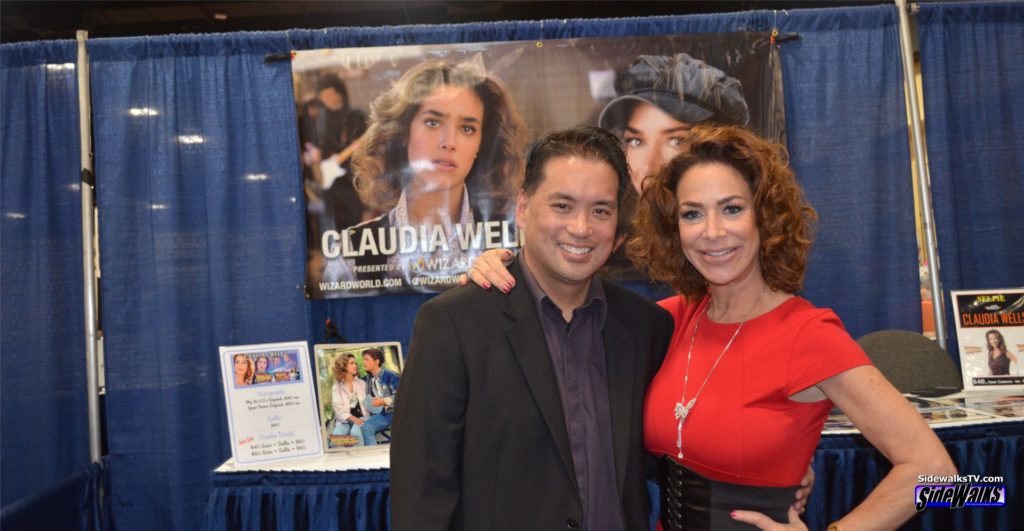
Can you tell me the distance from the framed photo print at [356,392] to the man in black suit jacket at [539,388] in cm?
144

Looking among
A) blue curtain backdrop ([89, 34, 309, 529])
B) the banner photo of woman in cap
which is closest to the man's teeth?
the banner photo of woman in cap

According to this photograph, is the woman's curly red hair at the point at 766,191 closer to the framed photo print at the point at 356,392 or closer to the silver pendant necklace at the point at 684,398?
the silver pendant necklace at the point at 684,398

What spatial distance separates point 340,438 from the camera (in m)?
3.03

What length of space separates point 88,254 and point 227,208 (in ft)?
2.42

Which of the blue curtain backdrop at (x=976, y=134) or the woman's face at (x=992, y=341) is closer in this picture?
the woman's face at (x=992, y=341)

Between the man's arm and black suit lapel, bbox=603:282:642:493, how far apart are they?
1.27 feet

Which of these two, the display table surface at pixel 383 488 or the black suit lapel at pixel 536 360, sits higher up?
the black suit lapel at pixel 536 360

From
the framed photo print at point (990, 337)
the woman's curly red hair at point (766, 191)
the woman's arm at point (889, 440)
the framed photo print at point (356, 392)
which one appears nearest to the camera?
the woman's arm at point (889, 440)

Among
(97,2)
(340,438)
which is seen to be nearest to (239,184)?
(340,438)

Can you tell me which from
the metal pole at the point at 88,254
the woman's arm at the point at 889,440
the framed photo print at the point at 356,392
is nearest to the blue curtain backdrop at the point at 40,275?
the metal pole at the point at 88,254

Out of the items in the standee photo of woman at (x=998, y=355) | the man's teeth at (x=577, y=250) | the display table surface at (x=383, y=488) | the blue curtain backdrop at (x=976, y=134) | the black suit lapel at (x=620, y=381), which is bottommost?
the display table surface at (x=383, y=488)

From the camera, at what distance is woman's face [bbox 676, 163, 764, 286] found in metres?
1.83

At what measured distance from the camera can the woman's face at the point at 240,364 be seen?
288cm

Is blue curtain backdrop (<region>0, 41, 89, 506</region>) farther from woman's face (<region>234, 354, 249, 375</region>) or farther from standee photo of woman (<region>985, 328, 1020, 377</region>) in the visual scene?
standee photo of woman (<region>985, 328, 1020, 377</region>)
